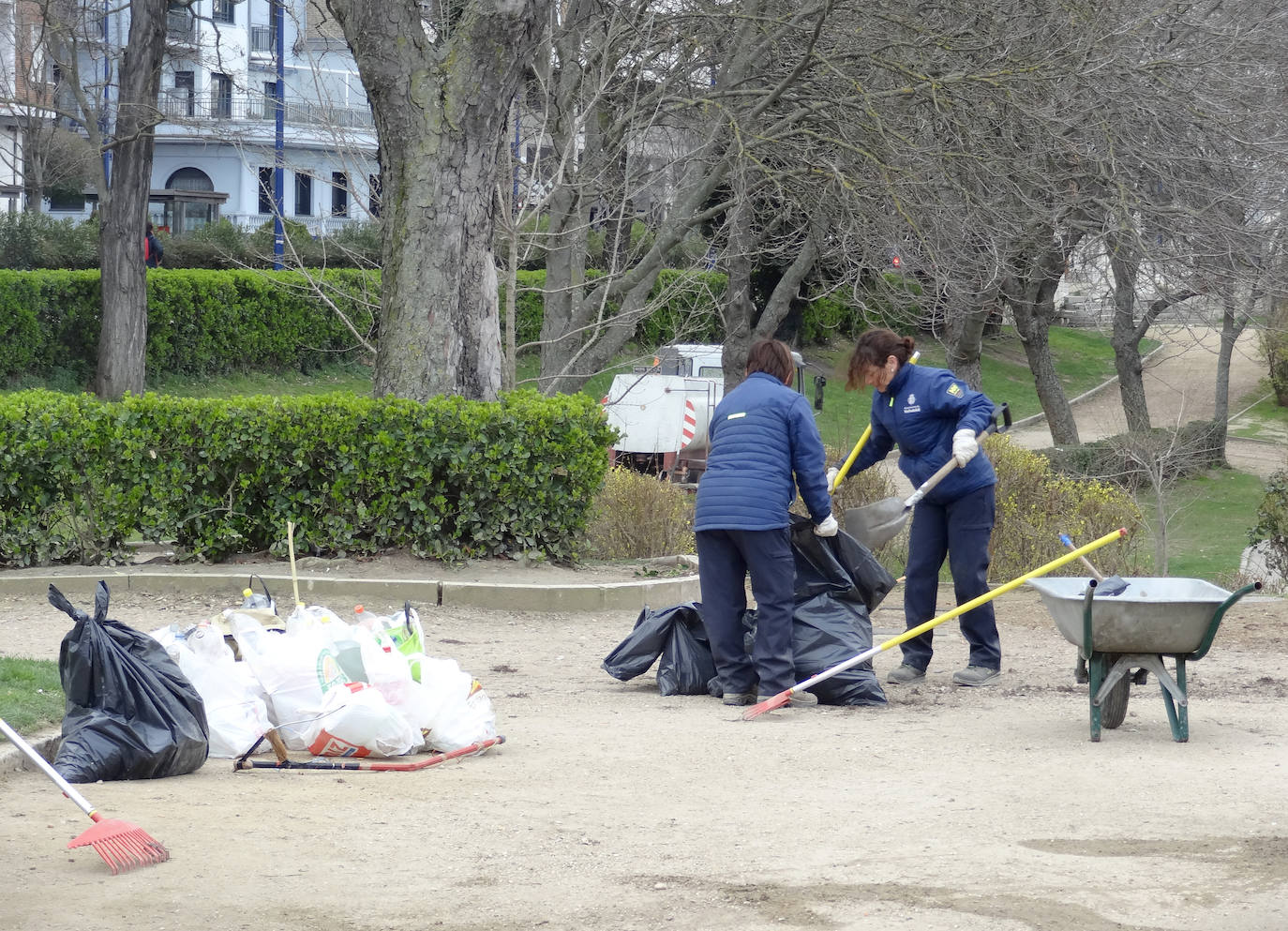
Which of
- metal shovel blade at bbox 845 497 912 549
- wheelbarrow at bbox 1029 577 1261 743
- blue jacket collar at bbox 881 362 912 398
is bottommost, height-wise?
wheelbarrow at bbox 1029 577 1261 743

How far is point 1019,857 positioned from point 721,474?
2746 millimetres

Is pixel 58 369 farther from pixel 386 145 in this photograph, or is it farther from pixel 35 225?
pixel 386 145

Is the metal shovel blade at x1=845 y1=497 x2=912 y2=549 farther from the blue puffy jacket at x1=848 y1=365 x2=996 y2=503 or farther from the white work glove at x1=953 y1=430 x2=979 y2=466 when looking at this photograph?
the white work glove at x1=953 y1=430 x2=979 y2=466

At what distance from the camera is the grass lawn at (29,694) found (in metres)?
5.60

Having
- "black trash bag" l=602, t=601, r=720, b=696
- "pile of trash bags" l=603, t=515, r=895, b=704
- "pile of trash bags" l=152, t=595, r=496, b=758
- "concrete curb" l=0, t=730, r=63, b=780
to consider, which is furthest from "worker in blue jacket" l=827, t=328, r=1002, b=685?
"concrete curb" l=0, t=730, r=63, b=780

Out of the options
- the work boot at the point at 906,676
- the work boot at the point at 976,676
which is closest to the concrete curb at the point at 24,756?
the work boot at the point at 906,676

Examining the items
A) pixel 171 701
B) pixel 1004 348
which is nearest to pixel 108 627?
pixel 171 701

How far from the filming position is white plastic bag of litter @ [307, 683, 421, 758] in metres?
5.45

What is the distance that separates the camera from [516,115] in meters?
13.5

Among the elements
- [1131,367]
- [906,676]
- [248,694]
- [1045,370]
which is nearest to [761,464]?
[906,676]

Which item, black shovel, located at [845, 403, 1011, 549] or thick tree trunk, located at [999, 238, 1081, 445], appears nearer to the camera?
black shovel, located at [845, 403, 1011, 549]

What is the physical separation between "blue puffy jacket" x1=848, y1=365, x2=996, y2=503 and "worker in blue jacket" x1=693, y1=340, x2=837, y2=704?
0.60 metres

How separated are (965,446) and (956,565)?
0.71m

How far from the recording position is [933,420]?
700cm
